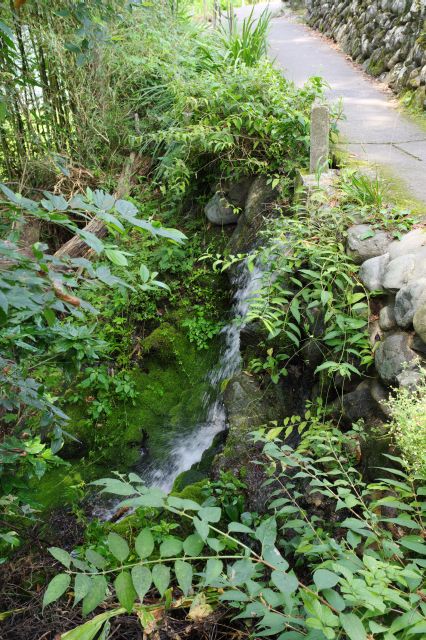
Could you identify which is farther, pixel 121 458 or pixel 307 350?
pixel 121 458

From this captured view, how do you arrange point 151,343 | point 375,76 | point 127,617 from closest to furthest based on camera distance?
point 127,617, point 151,343, point 375,76

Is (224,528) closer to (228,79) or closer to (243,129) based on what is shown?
(243,129)

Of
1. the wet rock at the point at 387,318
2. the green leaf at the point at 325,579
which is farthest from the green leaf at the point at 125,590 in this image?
the wet rock at the point at 387,318

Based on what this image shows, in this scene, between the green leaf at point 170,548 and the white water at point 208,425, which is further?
the white water at point 208,425

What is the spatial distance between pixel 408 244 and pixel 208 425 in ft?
7.82

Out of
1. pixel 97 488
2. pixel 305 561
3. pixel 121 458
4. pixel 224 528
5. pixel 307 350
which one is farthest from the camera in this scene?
pixel 121 458

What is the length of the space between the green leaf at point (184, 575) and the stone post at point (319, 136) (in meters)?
3.48

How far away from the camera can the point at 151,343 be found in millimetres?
5020

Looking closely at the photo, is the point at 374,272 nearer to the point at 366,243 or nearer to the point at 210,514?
the point at 366,243

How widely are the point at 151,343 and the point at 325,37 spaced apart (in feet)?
29.0

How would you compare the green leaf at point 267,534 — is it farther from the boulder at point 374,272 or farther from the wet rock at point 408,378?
the boulder at point 374,272

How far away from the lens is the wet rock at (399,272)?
2.92 metres

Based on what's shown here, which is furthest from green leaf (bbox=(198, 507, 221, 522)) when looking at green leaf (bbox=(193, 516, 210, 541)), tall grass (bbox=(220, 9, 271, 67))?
tall grass (bbox=(220, 9, 271, 67))

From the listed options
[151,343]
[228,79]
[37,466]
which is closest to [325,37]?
[228,79]
